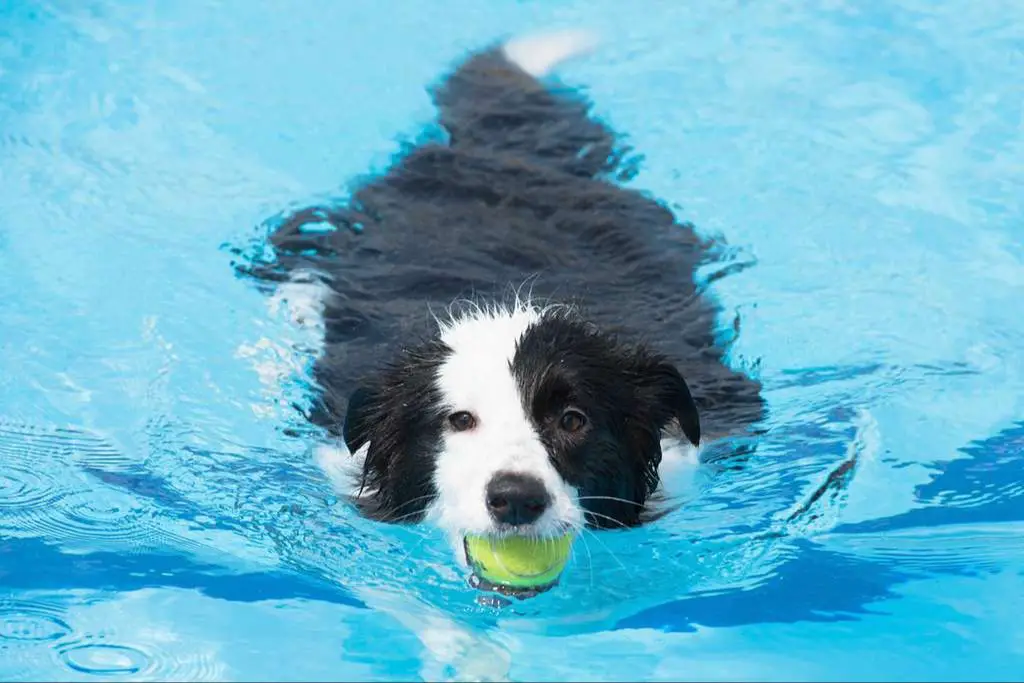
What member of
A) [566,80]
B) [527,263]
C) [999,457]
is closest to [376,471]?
[527,263]

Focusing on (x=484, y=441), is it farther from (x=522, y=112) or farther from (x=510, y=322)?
(x=522, y=112)

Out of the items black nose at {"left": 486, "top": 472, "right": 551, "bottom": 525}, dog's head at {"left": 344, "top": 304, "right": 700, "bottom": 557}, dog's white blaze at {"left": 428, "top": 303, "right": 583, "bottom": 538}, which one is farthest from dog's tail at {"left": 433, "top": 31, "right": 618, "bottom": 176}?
black nose at {"left": 486, "top": 472, "right": 551, "bottom": 525}

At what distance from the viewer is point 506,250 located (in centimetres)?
521

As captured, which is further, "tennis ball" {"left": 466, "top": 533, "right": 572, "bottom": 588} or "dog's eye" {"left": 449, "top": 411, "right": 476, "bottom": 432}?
"dog's eye" {"left": 449, "top": 411, "right": 476, "bottom": 432}

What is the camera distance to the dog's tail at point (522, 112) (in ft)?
19.8

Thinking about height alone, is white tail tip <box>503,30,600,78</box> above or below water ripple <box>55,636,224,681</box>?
above

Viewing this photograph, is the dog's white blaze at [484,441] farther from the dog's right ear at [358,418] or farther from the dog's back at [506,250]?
the dog's back at [506,250]

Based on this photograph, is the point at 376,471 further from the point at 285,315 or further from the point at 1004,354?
the point at 1004,354

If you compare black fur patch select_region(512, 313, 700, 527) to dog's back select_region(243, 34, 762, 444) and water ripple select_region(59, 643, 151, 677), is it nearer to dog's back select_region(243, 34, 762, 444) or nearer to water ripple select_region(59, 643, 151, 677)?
dog's back select_region(243, 34, 762, 444)

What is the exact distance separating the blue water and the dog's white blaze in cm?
34

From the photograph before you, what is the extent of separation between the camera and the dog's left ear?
396 cm

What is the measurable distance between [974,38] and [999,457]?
4149mm

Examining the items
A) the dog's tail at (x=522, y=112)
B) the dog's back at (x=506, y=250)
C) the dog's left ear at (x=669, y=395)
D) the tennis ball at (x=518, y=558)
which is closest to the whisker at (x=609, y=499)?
the tennis ball at (x=518, y=558)

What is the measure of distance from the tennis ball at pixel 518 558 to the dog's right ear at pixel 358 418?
1.88 ft
